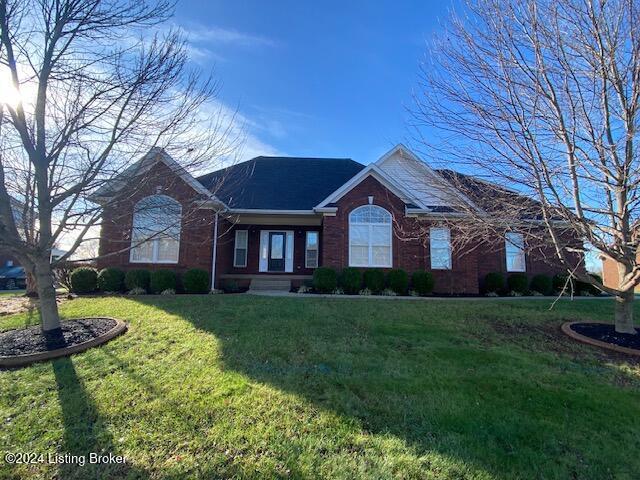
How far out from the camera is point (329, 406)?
4.16 m

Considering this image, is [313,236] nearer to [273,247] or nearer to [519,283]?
[273,247]

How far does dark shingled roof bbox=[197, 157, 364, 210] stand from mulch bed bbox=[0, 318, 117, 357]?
730cm

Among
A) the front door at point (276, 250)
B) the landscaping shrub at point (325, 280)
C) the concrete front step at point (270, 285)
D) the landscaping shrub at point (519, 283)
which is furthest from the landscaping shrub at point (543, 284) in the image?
the front door at point (276, 250)

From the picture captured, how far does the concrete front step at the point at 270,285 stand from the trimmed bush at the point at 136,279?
13.8ft

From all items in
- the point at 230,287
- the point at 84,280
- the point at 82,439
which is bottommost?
the point at 82,439

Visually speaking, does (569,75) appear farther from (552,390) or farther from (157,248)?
(157,248)

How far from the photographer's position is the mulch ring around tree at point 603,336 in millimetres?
6473

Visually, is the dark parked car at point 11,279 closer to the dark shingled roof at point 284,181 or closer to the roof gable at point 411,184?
the dark shingled roof at point 284,181

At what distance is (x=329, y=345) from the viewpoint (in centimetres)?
632

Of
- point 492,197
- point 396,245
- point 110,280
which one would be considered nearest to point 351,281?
point 396,245

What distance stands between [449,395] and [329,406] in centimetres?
163

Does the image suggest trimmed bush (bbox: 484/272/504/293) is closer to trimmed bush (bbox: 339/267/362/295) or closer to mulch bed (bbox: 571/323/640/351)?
trimmed bush (bbox: 339/267/362/295)

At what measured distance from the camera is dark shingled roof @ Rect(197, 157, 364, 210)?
1548 cm

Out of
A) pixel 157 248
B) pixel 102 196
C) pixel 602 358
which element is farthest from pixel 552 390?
pixel 157 248
